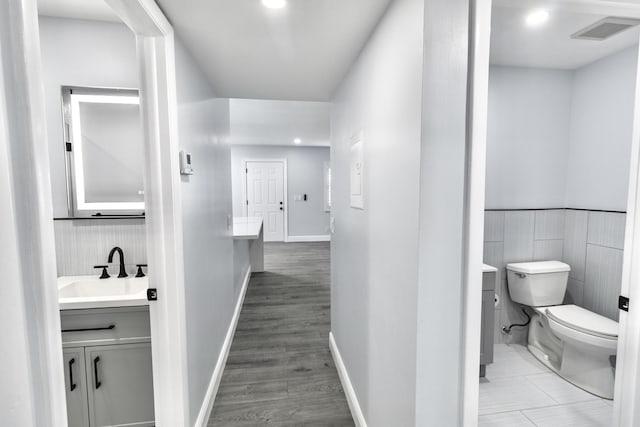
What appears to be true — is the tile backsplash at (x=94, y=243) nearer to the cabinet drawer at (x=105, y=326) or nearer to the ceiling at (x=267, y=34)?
the cabinet drawer at (x=105, y=326)

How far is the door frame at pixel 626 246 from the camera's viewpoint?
3.18ft

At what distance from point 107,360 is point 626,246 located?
99.3 inches

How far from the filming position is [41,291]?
23.4 inches

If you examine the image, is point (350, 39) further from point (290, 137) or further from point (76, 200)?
point (290, 137)

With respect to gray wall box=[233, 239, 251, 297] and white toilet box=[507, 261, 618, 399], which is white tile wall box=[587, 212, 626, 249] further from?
gray wall box=[233, 239, 251, 297]

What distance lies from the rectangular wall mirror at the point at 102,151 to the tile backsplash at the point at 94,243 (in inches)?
2.8

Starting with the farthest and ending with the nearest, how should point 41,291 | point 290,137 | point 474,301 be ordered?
point 290,137
point 474,301
point 41,291

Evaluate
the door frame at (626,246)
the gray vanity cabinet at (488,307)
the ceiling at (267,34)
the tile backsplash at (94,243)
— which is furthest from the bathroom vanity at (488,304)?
the tile backsplash at (94,243)

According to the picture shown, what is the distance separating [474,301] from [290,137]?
545 centimetres

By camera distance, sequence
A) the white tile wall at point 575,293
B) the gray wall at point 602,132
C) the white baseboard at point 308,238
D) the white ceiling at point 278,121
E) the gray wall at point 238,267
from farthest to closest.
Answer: the white baseboard at point 308,238 → the white ceiling at point 278,121 → the gray wall at point 238,267 → the white tile wall at point 575,293 → the gray wall at point 602,132

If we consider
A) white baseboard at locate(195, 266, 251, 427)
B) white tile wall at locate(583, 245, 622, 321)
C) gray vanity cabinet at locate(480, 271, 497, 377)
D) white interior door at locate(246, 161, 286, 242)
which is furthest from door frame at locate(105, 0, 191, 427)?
white interior door at locate(246, 161, 286, 242)

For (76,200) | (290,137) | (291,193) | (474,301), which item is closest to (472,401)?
(474,301)

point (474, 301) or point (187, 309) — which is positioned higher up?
point (474, 301)

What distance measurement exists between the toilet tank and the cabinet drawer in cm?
267
